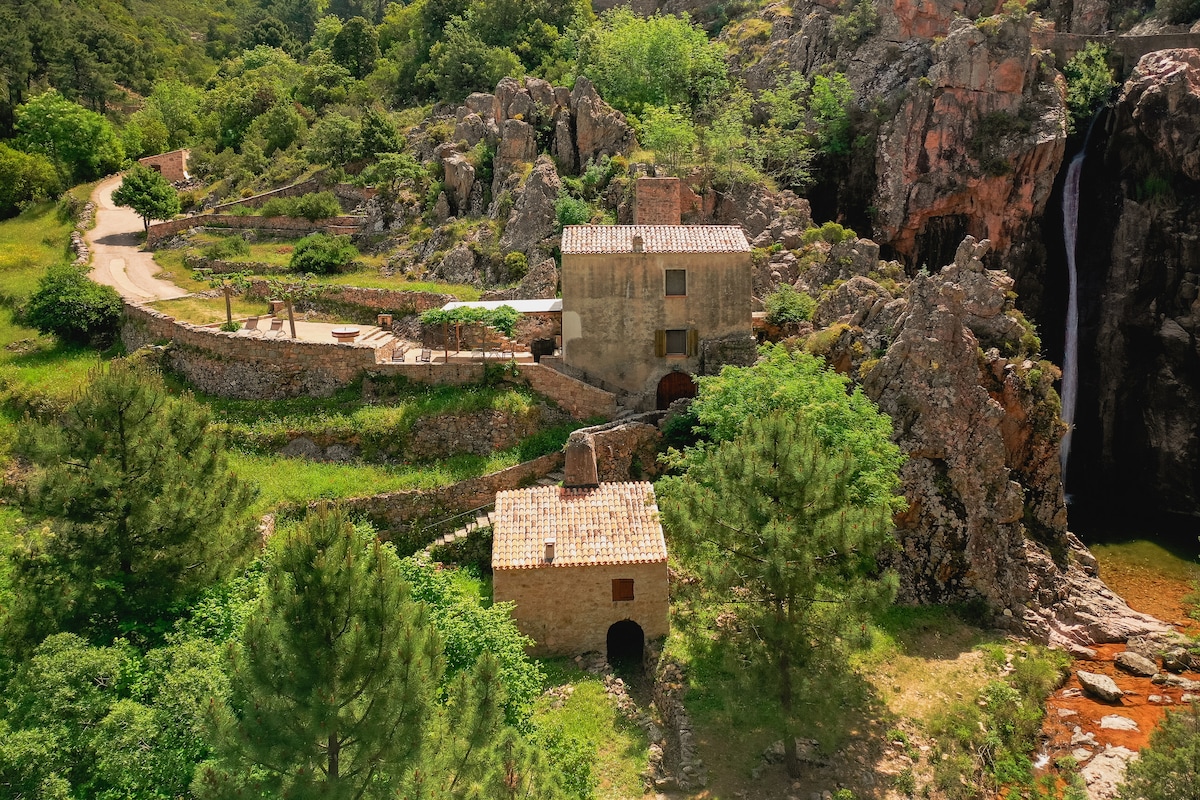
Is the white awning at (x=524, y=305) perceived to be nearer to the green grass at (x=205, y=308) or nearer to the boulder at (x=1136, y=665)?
the green grass at (x=205, y=308)

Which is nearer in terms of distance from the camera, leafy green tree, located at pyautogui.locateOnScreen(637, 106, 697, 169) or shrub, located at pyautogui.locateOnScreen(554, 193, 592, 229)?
shrub, located at pyautogui.locateOnScreen(554, 193, 592, 229)

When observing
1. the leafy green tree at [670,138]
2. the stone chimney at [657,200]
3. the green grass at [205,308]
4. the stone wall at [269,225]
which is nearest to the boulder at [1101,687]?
the stone chimney at [657,200]

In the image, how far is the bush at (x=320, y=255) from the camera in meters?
37.3

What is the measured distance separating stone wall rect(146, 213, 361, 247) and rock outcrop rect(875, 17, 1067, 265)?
2663 cm

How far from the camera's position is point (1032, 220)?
3894cm

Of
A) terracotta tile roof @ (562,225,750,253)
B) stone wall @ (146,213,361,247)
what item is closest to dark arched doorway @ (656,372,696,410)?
terracotta tile roof @ (562,225,750,253)

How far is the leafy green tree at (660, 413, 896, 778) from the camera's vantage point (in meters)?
16.6

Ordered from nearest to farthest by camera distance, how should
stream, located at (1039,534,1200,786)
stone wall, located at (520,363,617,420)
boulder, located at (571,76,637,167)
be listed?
stream, located at (1039,534,1200,786) < stone wall, located at (520,363,617,420) < boulder, located at (571,76,637,167)

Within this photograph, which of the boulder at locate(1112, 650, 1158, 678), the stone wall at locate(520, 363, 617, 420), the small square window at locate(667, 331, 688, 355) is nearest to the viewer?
the boulder at locate(1112, 650, 1158, 678)

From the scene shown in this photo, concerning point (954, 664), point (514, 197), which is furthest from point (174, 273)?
point (954, 664)

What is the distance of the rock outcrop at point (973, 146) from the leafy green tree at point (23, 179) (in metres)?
46.2

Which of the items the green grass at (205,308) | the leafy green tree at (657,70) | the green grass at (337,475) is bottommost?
the green grass at (337,475)

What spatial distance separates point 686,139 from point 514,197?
825cm

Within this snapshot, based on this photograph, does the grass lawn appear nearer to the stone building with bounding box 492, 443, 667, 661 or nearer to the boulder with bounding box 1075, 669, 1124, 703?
the stone building with bounding box 492, 443, 667, 661
